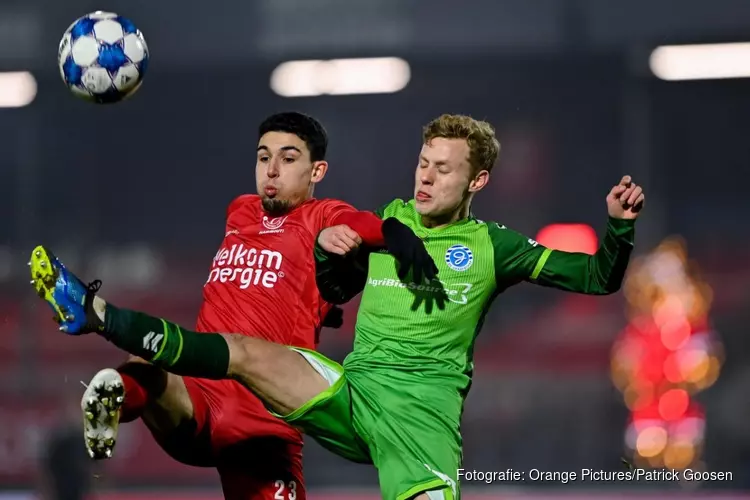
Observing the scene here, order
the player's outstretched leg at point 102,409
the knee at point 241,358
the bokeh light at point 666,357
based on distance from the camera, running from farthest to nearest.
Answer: the bokeh light at point 666,357 < the player's outstretched leg at point 102,409 < the knee at point 241,358

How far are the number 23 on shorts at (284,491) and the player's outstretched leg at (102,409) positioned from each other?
63cm

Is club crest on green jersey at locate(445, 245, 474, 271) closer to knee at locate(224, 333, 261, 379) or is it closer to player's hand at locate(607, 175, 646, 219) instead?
player's hand at locate(607, 175, 646, 219)

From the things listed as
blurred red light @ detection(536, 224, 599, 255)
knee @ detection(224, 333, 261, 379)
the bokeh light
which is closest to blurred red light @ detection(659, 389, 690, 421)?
the bokeh light

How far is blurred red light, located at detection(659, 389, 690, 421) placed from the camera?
743 centimetres

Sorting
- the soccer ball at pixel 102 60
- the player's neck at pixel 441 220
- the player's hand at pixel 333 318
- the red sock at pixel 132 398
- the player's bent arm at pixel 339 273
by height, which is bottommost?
the red sock at pixel 132 398

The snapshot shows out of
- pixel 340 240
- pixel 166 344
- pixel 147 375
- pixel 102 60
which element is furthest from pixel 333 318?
pixel 102 60

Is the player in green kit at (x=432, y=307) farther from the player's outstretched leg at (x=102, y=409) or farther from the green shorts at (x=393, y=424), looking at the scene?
the player's outstretched leg at (x=102, y=409)

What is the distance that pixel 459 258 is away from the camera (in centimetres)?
357

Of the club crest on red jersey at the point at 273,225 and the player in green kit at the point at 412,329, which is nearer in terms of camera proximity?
the player in green kit at the point at 412,329

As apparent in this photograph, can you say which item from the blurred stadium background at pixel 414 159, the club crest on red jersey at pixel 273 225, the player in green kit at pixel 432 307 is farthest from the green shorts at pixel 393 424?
→ the blurred stadium background at pixel 414 159

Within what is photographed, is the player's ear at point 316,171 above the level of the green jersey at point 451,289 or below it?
above

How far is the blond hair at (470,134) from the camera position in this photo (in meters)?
3.70

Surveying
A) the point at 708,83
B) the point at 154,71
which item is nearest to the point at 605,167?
the point at 708,83

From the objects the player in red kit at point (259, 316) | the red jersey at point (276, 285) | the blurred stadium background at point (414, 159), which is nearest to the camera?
the player in red kit at point (259, 316)
